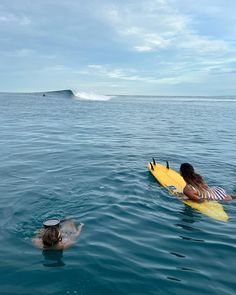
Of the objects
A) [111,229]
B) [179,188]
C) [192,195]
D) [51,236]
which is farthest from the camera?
[179,188]

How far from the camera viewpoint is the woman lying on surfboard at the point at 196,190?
8.94 metres

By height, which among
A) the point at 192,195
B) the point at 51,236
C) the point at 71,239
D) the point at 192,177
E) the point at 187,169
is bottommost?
the point at 71,239

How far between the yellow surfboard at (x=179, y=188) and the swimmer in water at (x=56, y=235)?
9.99 feet

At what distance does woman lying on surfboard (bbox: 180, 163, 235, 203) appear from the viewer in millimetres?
8938

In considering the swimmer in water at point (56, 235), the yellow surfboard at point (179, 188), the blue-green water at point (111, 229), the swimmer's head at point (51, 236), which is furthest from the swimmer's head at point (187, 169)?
the swimmer's head at point (51, 236)

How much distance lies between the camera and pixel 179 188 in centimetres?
1044

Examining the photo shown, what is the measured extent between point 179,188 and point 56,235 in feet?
16.9

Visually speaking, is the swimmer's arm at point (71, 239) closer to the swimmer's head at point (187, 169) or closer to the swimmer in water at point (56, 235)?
the swimmer in water at point (56, 235)

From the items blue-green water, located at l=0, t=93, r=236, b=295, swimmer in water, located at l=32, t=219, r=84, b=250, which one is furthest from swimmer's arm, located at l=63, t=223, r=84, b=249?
blue-green water, located at l=0, t=93, r=236, b=295

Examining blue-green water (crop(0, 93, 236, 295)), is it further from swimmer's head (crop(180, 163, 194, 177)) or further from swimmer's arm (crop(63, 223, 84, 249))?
swimmer's head (crop(180, 163, 194, 177))

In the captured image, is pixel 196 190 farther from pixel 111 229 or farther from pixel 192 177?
pixel 111 229

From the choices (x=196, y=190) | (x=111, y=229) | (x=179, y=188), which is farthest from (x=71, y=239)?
(x=179, y=188)

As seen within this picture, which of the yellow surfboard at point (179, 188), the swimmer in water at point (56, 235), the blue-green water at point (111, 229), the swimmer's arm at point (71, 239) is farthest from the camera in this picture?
the yellow surfboard at point (179, 188)

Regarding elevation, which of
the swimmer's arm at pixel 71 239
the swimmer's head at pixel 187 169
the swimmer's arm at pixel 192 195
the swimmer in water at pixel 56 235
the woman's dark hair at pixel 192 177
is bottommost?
the swimmer's arm at pixel 71 239
